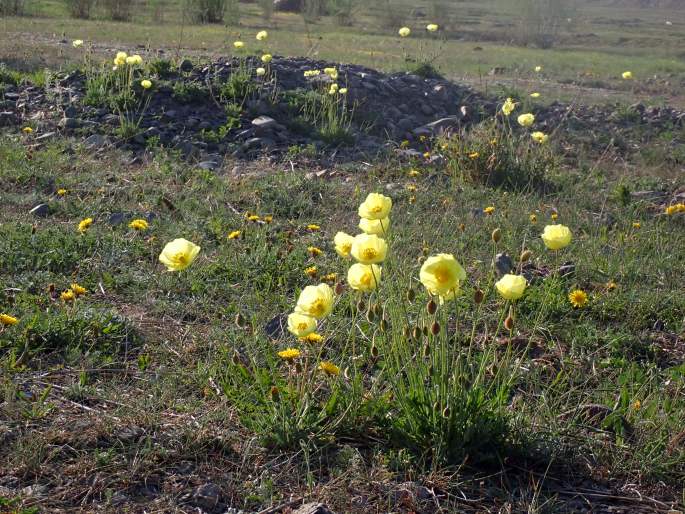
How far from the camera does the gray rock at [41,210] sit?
477 cm

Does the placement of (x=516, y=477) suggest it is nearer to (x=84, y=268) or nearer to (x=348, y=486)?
(x=348, y=486)

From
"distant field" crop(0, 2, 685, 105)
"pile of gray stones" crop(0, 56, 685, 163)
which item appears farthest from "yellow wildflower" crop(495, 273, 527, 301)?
"distant field" crop(0, 2, 685, 105)

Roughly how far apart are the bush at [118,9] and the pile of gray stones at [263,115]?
14.0m

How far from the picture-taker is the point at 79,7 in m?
21.5

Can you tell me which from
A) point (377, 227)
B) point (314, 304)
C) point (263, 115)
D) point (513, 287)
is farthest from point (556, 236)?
point (263, 115)

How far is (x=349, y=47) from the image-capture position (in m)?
19.1

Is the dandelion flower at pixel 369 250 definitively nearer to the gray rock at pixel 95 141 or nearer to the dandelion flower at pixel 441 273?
the dandelion flower at pixel 441 273

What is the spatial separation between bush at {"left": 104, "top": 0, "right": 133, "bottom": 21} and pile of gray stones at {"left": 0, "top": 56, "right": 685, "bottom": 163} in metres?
14.0

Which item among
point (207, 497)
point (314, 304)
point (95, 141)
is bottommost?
point (207, 497)


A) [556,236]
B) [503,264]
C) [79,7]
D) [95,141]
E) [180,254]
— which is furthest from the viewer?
[79,7]

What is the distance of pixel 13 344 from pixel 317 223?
2.41 metres

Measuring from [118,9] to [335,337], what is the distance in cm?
2120

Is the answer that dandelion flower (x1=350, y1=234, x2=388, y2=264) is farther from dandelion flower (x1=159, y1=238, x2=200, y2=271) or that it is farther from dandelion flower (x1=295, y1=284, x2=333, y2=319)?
dandelion flower (x1=159, y1=238, x2=200, y2=271)

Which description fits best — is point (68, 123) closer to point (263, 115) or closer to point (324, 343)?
point (263, 115)
